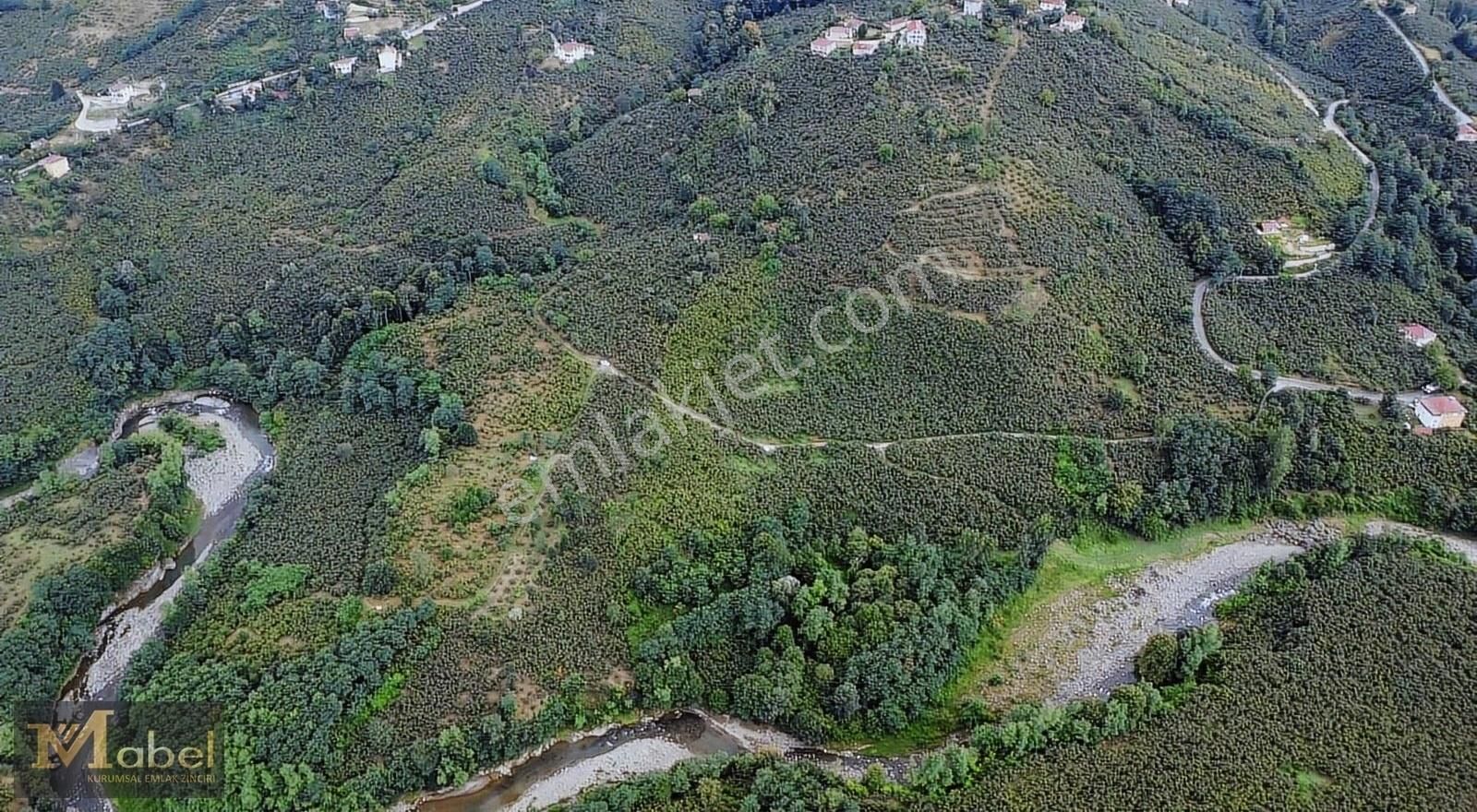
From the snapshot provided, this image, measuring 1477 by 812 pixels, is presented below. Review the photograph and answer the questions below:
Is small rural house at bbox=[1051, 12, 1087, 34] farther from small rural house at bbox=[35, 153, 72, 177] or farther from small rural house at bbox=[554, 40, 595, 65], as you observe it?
small rural house at bbox=[35, 153, 72, 177]

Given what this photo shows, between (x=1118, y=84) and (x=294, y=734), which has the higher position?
(x=1118, y=84)

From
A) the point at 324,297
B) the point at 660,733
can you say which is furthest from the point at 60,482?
the point at 660,733

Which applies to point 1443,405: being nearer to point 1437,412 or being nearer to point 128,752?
point 1437,412

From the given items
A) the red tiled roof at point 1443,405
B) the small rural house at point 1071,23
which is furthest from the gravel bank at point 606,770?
the small rural house at point 1071,23

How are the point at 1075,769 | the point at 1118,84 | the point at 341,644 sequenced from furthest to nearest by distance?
the point at 1118,84
the point at 341,644
the point at 1075,769

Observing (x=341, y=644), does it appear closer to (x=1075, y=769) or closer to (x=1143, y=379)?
(x=1075, y=769)

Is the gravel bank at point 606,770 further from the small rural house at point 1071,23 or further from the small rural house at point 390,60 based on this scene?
the small rural house at point 390,60
